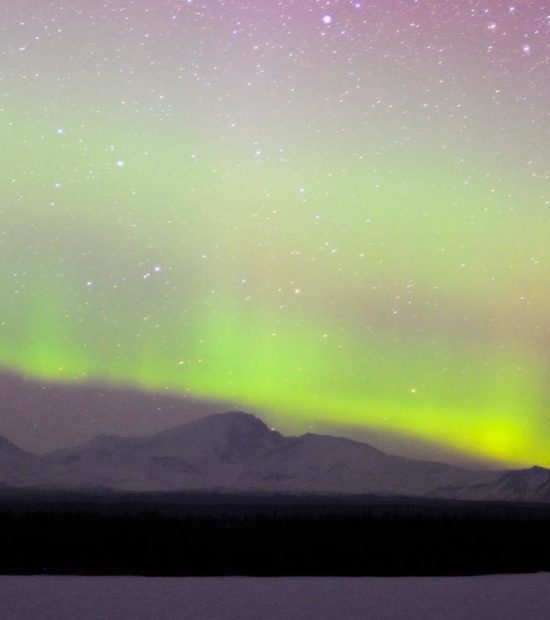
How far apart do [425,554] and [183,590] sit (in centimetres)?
2057

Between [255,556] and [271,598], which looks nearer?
[271,598]

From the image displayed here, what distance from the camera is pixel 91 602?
16.5m

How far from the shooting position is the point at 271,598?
1780cm

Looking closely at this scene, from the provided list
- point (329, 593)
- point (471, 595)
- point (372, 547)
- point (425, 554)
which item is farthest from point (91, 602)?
point (372, 547)

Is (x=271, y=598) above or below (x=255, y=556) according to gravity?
above

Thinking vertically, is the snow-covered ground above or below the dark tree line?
above

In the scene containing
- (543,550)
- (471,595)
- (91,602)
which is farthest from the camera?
(543,550)

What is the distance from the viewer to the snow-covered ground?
15570 mm

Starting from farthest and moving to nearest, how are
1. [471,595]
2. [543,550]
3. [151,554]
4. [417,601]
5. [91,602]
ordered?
[543,550]
[151,554]
[471,595]
[417,601]
[91,602]

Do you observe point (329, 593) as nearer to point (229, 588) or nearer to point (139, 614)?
point (229, 588)

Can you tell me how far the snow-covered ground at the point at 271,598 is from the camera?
51.1 feet

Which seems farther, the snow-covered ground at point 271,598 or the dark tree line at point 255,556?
the dark tree line at point 255,556

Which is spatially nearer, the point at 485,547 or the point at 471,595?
the point at 471,595

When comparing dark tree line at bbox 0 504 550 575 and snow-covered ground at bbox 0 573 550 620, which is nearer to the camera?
snow-covered ground at bbox 0 573 550 620
